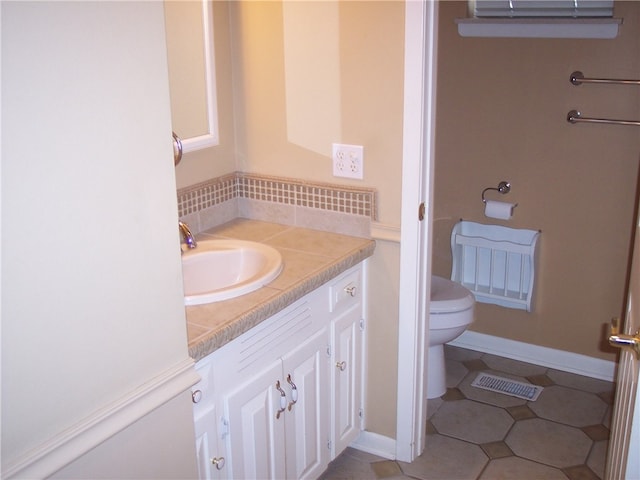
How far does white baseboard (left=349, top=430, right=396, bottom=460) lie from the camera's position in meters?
2.66

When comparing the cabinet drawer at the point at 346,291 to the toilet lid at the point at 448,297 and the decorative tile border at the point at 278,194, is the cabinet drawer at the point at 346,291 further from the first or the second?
the toilet lid at the point at 448,297

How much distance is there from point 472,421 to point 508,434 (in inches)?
6.0

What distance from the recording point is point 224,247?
2.29 meters

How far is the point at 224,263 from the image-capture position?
2275 millimetres

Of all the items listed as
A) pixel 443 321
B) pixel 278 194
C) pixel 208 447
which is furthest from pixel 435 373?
pixel 208 447

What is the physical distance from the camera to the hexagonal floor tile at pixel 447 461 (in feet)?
8.50

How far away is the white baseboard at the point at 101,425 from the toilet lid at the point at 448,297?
5.39ft

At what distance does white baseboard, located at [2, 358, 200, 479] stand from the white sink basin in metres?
0.67

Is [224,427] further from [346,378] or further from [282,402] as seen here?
[346,378]

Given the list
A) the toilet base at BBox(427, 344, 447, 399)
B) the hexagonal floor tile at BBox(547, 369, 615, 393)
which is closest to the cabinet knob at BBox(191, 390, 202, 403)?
the toilet base at BBox(427, 344, 447, 399)

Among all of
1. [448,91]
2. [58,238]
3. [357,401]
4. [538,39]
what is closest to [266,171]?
[357,401]

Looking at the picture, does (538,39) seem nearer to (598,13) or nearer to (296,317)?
(598,13)

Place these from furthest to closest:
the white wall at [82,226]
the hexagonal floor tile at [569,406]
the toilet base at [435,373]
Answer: the toilet base at [435,373] < the hexagonal floor tile at [569,406] < the white wall at [82,226]

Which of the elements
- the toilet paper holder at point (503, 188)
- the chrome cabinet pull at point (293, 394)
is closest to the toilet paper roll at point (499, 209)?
the toilet paper holder at point (503, 188)
